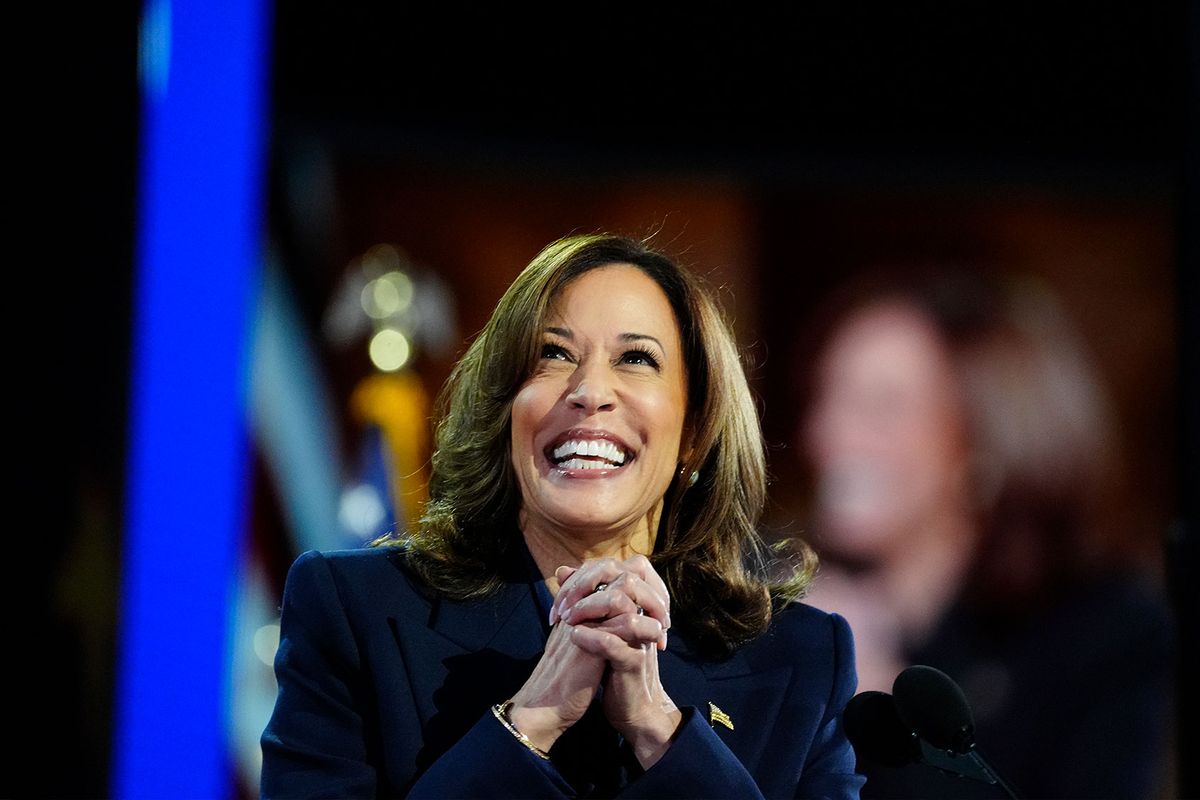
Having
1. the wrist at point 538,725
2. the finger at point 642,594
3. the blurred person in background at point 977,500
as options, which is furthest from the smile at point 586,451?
the blurred person in background at point 977,500

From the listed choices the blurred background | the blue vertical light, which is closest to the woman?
the blue vertical light

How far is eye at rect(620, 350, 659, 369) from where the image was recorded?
190 centimetres

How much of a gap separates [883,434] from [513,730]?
143 inches

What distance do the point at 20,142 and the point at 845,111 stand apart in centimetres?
285

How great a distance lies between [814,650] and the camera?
Answer: 1.94 meters

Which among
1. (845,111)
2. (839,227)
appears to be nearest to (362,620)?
(845,111)

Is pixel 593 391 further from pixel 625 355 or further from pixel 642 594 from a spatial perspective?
pixel 642 594

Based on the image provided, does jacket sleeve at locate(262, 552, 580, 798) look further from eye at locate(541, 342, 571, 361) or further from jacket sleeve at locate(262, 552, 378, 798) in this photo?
eye at locate(541, 342, 571, 361)

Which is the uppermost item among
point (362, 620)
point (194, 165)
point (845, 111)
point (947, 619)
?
point (845, 111)

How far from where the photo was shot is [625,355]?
190 centimetres

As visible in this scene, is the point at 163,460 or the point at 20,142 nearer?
the point at 163,460

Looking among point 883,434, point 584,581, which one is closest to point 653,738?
point 584,581

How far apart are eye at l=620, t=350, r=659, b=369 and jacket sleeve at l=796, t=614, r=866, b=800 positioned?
1.63 ft

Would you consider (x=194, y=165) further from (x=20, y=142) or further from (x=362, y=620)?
(x=362, y=620)
